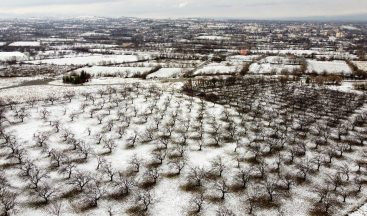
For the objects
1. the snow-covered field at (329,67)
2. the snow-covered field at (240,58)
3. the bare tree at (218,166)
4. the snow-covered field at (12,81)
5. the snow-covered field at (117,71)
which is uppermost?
the snow-covered field at (240,58)

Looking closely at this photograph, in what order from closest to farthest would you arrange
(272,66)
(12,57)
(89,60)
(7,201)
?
(7,201)
(272,66)
(89,60)
(12,57)

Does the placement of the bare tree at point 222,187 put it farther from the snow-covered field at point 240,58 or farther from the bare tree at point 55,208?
the snow-covered field at point 240,58

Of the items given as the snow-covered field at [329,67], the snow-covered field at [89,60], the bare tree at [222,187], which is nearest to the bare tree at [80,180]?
the bare tree at [222,187]

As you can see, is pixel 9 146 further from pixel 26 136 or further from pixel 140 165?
pixel 140 165

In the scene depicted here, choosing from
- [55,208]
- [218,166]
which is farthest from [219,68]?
[55,208]

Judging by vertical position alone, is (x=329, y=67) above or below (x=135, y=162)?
above

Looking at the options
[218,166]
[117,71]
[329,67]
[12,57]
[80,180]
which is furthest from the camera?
[12,57]

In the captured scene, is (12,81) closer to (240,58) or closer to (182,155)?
(182,155)

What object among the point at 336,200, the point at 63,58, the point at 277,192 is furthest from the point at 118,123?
the point at 63,58
